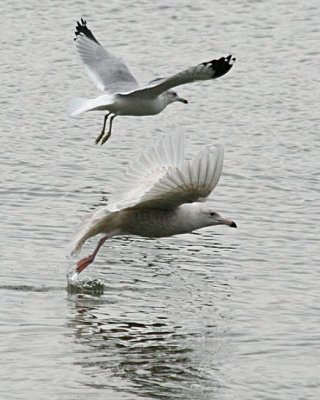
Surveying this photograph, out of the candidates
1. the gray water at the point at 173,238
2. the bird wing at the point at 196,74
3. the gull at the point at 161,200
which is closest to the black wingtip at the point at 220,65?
the bird wing at the point at 196,74

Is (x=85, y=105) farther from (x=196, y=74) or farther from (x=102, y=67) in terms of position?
(x=102, y=67)

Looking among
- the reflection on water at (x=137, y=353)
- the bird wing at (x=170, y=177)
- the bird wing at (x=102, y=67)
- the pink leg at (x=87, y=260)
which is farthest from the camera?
the bird wing at (x=102, y=67)

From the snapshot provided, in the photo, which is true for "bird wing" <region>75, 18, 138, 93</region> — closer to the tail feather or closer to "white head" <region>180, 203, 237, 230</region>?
the tail feather

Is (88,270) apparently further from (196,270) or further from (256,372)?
(256,372)

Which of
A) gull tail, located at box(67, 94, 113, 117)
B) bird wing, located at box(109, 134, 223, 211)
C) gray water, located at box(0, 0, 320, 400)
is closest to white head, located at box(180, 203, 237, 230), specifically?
bird wing, located at box(109, 134, 223, 211)

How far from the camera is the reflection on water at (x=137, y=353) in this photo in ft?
22.4

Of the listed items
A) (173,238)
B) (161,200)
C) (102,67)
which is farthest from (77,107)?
(161,200)

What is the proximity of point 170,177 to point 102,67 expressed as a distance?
5.13m

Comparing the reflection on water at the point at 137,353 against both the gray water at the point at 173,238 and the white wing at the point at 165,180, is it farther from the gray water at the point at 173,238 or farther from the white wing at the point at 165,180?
the white wing at the point at 165,180

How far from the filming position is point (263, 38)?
17359 millimetres

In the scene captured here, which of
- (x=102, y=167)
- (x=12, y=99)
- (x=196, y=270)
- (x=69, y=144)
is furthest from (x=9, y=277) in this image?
(x=12, y=99)

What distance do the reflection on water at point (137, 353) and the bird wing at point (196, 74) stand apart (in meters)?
2.09

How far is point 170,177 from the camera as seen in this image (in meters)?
7.54

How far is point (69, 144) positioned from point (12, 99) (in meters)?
2.01
